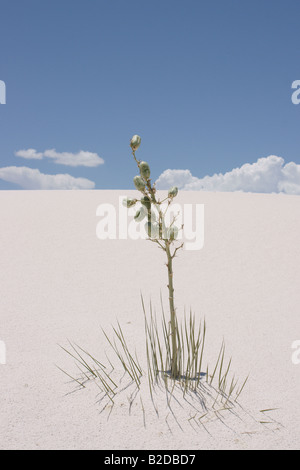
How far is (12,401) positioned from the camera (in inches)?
74.1

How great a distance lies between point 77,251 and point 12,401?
3.54 metres

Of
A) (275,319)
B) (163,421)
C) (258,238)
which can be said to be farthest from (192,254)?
(163,421)

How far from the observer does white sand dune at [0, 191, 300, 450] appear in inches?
62.9

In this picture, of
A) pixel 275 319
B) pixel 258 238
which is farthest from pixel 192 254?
pixel 275 319

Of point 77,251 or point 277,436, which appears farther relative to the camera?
point 77,251

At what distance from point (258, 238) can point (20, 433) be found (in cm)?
495

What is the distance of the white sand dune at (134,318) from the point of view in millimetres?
1598

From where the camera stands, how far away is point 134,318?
10.5 ft
